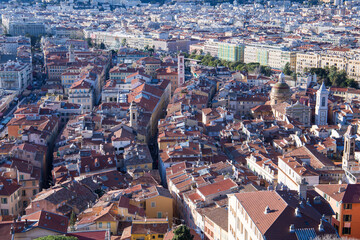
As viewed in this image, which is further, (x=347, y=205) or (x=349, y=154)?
(x=349, y=154)

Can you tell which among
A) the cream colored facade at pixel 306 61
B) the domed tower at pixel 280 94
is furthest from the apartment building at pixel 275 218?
the cream colored facade at pixel 306 61

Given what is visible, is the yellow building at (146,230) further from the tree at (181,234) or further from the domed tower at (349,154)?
the domed tower at (349,154)

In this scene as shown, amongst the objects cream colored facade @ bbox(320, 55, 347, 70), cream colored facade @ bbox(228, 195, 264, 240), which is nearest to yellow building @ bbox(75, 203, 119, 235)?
cream colored facade @ bbox(228, 195, 264, 240)

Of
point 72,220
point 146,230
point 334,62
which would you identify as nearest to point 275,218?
point 146,230

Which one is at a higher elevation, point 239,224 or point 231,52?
point 239,224

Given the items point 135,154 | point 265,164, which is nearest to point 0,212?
point 135,154

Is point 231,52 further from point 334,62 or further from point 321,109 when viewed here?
point 321,109

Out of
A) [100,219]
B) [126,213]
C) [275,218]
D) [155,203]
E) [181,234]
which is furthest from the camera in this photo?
[155,203]

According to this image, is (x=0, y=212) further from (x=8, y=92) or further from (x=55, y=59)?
(x=55, y=59)

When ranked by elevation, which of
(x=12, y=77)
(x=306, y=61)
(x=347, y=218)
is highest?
(x=347, y=218)

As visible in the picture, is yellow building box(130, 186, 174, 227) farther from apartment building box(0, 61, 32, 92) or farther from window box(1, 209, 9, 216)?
apartment building box(0, 61, 32, 92)

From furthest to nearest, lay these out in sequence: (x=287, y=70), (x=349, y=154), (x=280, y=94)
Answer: (x=287, y=70)
(x=280, y=94)
(x=349, y=154)
